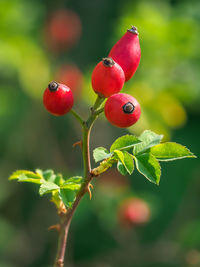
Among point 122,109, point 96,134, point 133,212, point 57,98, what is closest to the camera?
point 122,109

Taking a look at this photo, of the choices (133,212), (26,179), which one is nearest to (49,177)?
(26,179)

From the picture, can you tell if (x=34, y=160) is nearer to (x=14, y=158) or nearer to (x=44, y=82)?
(x=14, y=158)

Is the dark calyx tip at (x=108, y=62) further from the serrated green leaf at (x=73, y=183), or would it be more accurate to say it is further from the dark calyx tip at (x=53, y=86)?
the serrated green leaf at (x=73, y=183)

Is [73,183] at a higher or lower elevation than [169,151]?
lower

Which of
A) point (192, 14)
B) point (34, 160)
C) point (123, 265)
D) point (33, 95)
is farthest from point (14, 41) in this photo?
point (123, 265)

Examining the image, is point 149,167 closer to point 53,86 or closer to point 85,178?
point 85,178

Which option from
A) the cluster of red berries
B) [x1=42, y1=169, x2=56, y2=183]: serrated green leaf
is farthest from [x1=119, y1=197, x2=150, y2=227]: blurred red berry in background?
the cluster of red berries

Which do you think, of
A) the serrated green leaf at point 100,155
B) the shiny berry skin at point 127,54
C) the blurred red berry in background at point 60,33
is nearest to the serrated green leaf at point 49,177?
the serrated green leaf at point 100,155

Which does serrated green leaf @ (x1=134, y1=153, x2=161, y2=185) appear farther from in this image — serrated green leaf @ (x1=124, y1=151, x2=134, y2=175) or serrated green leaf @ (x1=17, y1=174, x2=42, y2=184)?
serrated green leaf @ (x1=17, y1=174, x2=42, y2=184)
